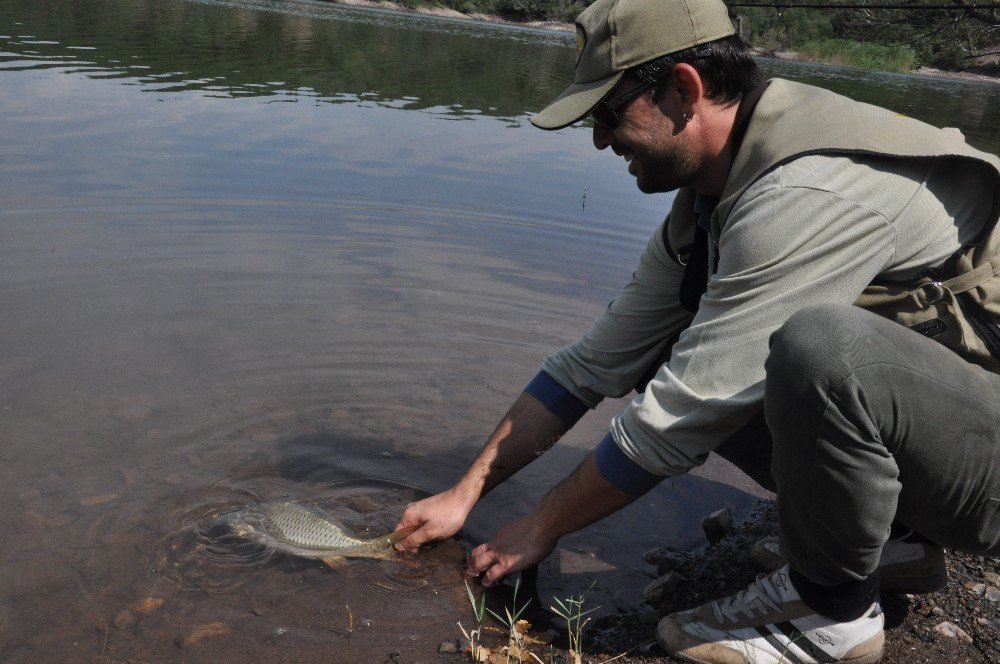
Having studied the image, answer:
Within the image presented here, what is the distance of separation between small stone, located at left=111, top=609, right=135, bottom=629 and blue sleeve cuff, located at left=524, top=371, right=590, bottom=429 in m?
1.46

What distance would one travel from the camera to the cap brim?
233 cm

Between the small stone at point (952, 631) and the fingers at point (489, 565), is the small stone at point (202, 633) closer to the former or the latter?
the fingers at point (489, 565)

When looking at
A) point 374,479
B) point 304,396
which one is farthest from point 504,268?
point 374,479

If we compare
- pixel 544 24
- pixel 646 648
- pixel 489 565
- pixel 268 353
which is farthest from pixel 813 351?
pixel 544 24

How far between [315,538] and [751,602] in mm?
1446

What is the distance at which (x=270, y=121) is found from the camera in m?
10.3

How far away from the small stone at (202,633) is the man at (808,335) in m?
0.87

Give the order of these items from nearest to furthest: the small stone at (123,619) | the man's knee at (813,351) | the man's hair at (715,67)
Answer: the man's knee at (813,351)
the man's hair at (715,67)
the small stone at (123,619)

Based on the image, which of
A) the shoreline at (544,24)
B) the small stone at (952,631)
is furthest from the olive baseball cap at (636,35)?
the shoreline at (544,24)

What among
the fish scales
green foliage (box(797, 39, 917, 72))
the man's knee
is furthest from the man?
green foliage (box(797, 39, 917, 72))

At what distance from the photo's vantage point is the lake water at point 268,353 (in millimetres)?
2732

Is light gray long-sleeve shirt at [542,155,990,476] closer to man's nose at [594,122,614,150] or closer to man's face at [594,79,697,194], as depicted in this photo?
man's face at [594,79,697,194]

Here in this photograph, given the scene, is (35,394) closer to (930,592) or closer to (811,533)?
(811,533)

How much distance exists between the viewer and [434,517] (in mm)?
2865
